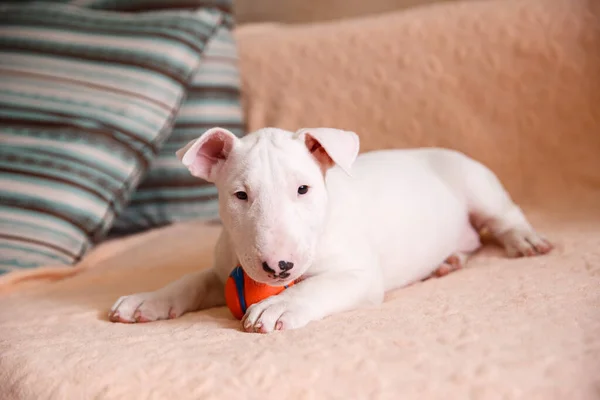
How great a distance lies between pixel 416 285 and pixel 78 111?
1.24 m

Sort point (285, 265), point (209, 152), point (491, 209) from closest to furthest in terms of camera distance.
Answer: point (285, 265) → point (209, 152) → point (491, 209)

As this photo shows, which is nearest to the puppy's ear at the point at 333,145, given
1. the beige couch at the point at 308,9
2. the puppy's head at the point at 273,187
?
the puppy's head at the point at 273,187

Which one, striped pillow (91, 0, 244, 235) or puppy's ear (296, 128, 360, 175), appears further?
striped pillow (91, 0, 244, 235)


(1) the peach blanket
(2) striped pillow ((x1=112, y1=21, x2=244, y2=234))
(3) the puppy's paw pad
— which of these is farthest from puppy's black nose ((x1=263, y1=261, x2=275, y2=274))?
(2) striped pillow ((x1=112, y1=21, x2=244, y2=234))

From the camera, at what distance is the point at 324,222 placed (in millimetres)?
1471

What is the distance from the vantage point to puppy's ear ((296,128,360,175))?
4.63 ft

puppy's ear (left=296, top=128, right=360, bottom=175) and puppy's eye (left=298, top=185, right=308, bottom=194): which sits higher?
puppy's ear (left=296, top=128, right=360, bottom=175)

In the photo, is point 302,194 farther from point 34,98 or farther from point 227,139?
point 34,98

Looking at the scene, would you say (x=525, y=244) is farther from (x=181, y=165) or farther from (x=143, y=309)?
(x=181, y=165)

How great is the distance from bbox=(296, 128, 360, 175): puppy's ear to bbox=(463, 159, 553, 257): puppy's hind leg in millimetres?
657

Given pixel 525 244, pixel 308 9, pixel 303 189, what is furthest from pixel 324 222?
pixel 308 9

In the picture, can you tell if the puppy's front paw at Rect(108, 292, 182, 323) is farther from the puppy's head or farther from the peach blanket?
the puppy's head

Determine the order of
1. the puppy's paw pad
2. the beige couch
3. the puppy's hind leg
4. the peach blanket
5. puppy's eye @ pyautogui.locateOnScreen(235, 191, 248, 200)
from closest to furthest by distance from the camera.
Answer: the peach blanket → puppy's eye @ pyautogui.locateOnScreen(235, 191, 248, 200) → the puppy's paw pad → the puppy's hind leg → the beige couch

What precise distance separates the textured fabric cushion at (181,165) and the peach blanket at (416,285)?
118mm
